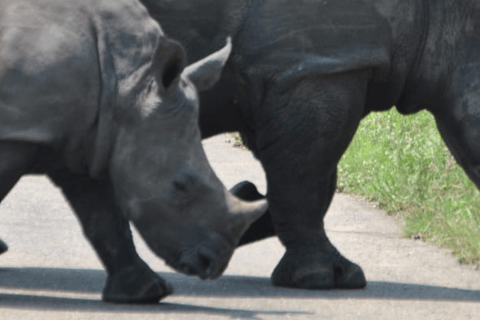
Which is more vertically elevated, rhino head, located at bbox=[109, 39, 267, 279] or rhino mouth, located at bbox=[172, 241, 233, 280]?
rhino head, located at bbox=[109, 39, 267, 279]

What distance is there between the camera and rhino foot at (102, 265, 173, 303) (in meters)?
6.84

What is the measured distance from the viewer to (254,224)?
803 centimetres

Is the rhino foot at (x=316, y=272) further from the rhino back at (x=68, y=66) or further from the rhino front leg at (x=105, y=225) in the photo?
the rhino back at (x=68, y=66)

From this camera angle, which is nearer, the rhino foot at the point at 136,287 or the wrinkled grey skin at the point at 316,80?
A: the rhino foot at the point at 136,287

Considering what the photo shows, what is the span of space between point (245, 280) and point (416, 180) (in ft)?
8.18

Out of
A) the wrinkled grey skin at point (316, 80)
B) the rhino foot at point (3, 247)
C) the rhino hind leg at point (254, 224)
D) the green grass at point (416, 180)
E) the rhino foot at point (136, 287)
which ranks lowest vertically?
the green grass at point (416, 180)

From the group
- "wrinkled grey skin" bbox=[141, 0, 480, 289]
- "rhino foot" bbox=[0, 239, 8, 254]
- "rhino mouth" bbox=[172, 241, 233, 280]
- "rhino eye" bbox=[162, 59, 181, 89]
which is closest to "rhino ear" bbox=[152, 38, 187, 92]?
"rhino eye" bbox=[162, 59, 181, 89]

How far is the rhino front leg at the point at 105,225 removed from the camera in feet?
22.7


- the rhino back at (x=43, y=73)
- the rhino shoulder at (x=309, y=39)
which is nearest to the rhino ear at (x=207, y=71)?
the rhino back at (x=43, y=73)

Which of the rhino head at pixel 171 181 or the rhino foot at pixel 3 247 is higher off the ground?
the rhino head at pixel 171 181

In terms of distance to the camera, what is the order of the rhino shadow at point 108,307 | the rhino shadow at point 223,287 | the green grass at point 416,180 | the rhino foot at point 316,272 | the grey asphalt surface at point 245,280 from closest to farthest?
the rhino shadow at point 108,307, the grey asphalt surface at point 245,280, the rhino shadow at point 223,287, the rhino foot at point 316,272, the green grass at point 416,180

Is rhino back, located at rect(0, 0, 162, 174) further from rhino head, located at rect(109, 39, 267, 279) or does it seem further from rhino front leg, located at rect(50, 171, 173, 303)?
rhino front leg, located at rect(50, 171, 173, 303)

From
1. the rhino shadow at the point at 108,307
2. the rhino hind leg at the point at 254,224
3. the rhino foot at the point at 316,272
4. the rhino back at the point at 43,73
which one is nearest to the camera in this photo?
the rhino back at the point at 43,73

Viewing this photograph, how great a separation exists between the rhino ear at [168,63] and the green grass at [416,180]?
8.00 ft
